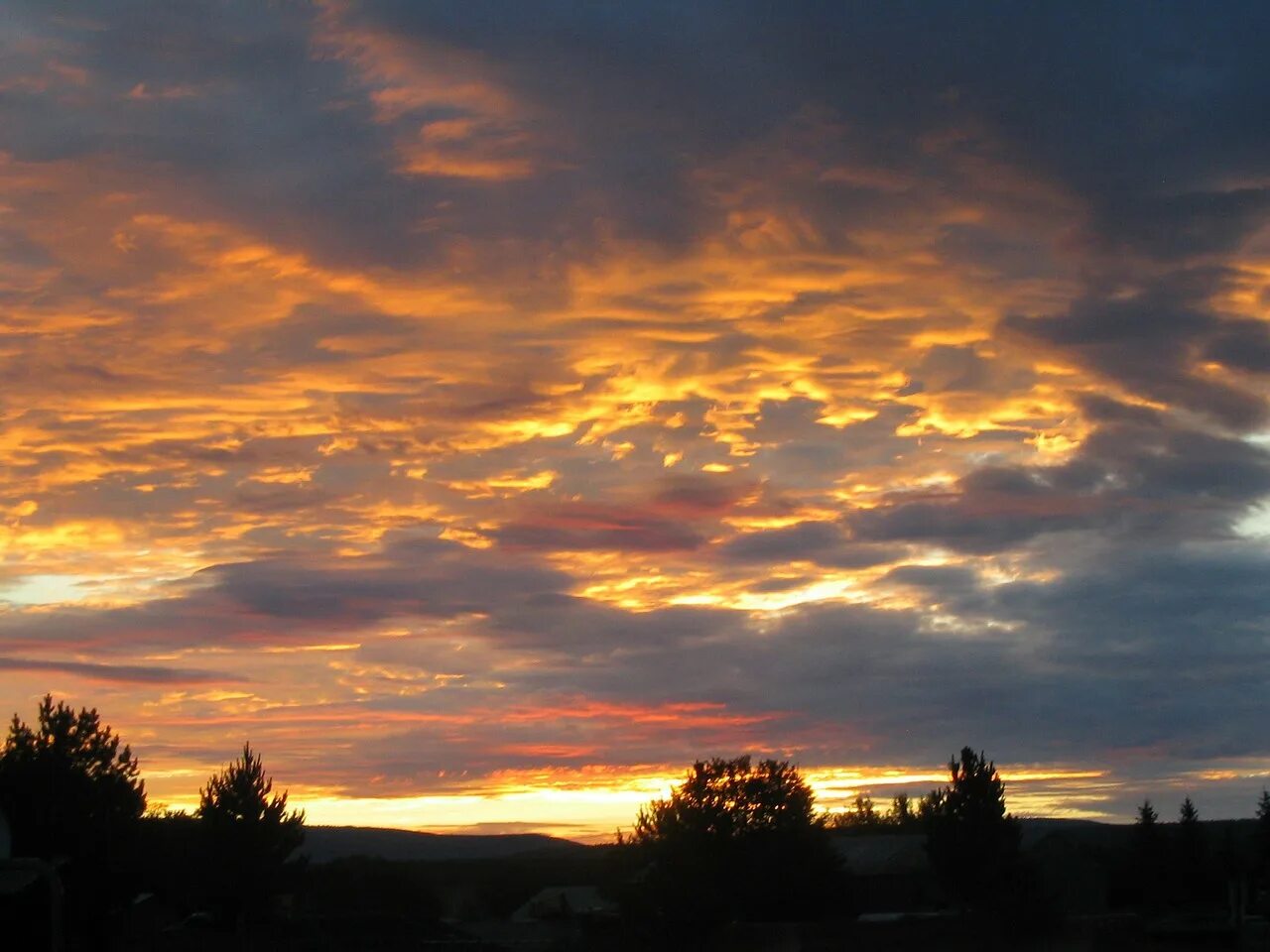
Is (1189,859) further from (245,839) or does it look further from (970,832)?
(245,839)

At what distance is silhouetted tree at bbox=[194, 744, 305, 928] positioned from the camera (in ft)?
187

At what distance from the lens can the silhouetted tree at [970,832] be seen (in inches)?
2464

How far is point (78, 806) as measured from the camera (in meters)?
47.3

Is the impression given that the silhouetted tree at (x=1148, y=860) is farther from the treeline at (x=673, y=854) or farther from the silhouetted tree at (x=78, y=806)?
the silhouetted tree at (x=78, y=806)

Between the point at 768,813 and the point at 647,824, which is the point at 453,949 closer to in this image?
the point at 647,824

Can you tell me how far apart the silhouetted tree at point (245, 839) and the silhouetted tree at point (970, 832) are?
26119 millimetres

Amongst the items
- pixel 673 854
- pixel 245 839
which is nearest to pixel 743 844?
pixel 673 854

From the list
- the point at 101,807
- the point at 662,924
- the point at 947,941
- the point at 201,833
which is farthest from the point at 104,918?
the point at 947,941

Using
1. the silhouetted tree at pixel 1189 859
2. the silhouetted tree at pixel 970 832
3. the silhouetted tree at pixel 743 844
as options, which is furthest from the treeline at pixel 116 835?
the silhouetted tree at pixel 1189 859

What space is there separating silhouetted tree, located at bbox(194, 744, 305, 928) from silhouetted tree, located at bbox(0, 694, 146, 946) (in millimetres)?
8135

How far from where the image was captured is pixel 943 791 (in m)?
64.6

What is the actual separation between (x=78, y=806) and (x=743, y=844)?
27.1m

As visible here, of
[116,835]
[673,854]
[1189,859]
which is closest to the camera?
[116,835]

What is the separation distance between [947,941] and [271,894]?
27223mm
